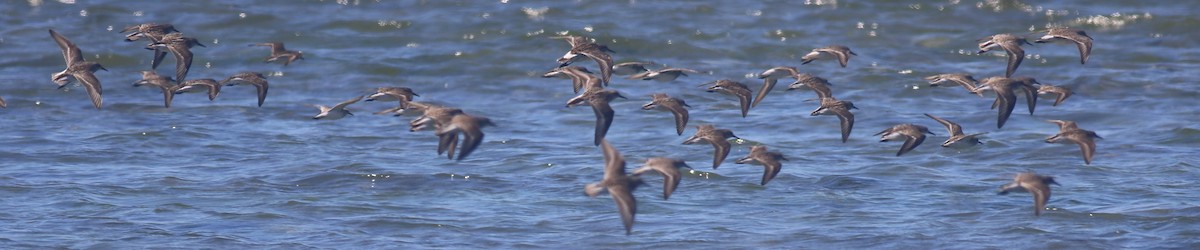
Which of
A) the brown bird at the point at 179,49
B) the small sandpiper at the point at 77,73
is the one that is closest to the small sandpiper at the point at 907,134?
the brown bird at the point at 179,49

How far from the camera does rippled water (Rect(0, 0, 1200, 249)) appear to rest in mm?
12922

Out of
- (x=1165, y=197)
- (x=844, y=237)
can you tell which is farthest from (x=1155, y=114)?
(x=844, y=237)

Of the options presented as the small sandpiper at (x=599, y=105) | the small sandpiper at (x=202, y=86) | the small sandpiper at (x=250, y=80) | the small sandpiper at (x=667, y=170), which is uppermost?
the small sandpiper at (x=599, y=105)

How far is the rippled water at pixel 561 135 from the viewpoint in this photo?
Result: 1292 cm

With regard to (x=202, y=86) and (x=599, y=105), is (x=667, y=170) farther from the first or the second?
(x=202, y=86)

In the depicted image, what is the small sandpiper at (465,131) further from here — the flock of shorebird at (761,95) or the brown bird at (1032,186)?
the brown bird at (1032,186)

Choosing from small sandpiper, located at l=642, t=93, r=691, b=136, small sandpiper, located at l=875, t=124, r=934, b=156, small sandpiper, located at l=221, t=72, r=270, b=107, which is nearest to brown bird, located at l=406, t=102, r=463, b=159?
small sandpiper, located at l=642, t=93, r=691, b=136

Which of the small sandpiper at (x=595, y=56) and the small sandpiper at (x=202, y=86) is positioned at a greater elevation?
the small sandpiper at (x=595, y=56)

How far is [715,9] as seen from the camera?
2538 cm

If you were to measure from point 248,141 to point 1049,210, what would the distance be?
7.71m

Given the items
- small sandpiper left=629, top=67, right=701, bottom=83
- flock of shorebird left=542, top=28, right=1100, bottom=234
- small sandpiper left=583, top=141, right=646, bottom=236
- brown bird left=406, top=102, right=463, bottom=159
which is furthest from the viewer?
small sandpiper left=629, top=67, right=701, bottom=83

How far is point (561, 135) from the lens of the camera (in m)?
17.2

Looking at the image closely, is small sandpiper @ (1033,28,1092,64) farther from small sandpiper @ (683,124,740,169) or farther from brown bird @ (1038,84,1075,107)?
small sandpiper @ (683,124,740,169)

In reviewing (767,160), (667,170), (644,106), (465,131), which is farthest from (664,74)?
(465,131)
